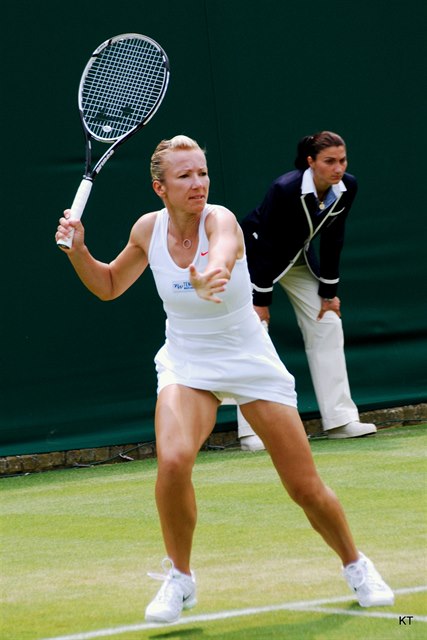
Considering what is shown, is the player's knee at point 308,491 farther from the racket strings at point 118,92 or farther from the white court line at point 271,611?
the racket strings at point 118,92

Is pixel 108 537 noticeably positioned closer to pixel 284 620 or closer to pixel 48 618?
pixel 48 618

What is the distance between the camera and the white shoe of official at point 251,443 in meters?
8.92

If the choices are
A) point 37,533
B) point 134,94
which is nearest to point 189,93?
point 134,94

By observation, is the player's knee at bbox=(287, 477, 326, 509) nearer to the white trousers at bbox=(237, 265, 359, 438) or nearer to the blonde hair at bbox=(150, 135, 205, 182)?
the blonde hair at bbox=(150, 135, 205, 182)

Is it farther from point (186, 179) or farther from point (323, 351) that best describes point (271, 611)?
point (323, 351)

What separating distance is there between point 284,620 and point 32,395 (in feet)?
16.0

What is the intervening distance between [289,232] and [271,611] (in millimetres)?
4340

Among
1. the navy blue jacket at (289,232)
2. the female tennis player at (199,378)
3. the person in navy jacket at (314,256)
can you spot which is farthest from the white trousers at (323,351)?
the female tennis player at (199,378)

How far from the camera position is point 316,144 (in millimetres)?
8211

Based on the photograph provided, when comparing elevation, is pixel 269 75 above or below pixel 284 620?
above

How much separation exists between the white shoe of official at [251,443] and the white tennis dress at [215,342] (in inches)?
172

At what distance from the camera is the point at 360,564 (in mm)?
4430

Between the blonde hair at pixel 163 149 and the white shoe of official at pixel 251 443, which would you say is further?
the white shoe of official at pixel 251 443

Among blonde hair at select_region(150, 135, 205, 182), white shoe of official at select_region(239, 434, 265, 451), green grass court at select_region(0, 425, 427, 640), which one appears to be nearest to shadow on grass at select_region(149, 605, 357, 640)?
green grass court at select_region(0, 425, 427, 640)
